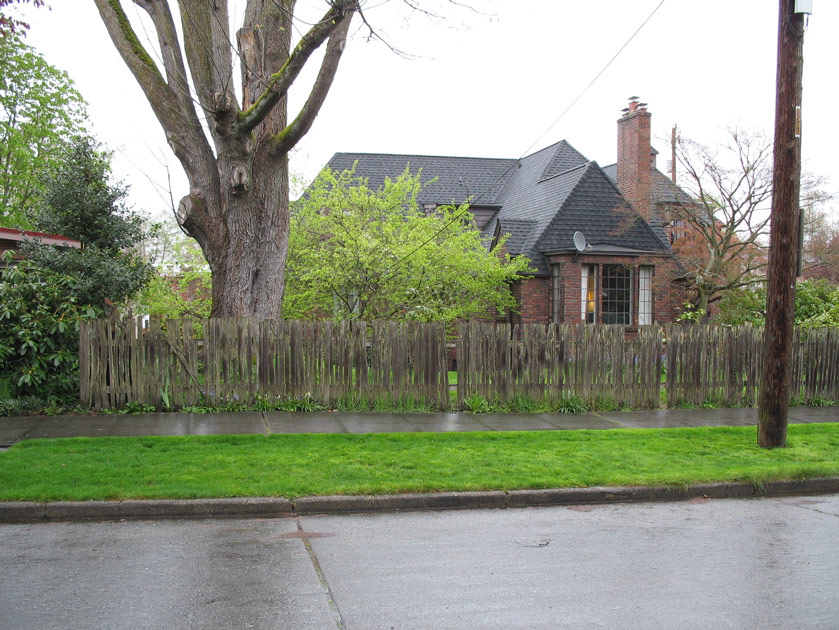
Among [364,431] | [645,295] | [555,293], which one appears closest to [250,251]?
[364,431]

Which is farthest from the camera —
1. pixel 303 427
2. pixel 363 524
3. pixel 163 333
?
pixel 163 333

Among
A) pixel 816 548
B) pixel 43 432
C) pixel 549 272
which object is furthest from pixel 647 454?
pixel 549 272

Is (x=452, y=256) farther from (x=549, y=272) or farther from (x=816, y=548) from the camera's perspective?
(x=816, y=548)

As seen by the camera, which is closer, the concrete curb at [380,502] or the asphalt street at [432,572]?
the asphalt street at [432,572]

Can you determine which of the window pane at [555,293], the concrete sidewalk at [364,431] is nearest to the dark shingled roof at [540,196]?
the window pane at [555,293]

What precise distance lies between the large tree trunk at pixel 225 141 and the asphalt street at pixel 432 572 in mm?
6636

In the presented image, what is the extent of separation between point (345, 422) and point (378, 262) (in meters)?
5.07

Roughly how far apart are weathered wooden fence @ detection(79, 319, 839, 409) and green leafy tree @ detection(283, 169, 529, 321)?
6.65ft

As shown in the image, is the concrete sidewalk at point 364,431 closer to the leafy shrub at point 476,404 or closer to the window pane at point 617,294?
the leafy shrub at point 476,404

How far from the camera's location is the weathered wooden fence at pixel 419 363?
10.8 metres

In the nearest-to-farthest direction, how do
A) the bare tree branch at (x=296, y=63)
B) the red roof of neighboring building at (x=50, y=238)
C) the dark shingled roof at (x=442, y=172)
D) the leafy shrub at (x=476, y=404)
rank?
the bare tree branch at (x=296, y=63)
the red roof of neighboring building at (x=50, y=238)
the leafy shrub at (x=476, y=404)
the dark shingled roof at (x=442, y=172)

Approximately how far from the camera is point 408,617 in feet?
14.3

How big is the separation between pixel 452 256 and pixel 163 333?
22.4 ft

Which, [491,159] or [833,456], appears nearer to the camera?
[833,456]
